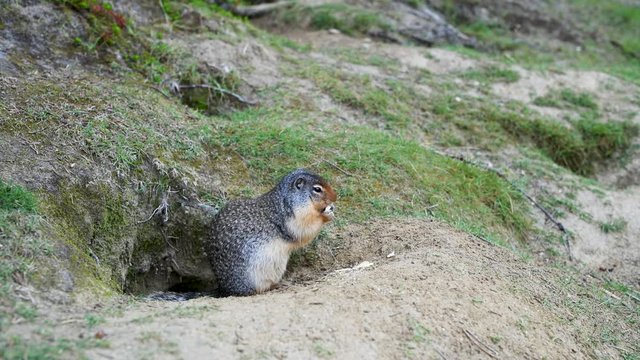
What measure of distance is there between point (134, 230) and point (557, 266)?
13.5 ft

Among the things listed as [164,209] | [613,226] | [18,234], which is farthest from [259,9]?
[18,234]

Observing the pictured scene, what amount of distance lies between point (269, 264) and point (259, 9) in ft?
26.9

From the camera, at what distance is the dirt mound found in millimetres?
4445

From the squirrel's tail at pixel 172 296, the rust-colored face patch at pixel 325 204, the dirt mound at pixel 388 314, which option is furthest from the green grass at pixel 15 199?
the rust-colored face patch at pixel 325 204

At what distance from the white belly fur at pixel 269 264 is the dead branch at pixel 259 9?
7.82 meters

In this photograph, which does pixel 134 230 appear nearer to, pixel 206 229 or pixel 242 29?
pixel 206 229

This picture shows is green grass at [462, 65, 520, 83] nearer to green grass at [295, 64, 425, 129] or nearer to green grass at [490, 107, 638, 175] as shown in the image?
green grass at [490, 107, 638, 175]

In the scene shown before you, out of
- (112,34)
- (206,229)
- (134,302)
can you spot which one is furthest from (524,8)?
(134,302)

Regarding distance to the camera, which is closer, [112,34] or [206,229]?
[206,229]

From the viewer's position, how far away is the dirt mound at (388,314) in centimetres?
445

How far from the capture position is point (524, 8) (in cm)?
1567

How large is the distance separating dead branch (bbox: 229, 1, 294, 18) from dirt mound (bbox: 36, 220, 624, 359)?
7.61 m

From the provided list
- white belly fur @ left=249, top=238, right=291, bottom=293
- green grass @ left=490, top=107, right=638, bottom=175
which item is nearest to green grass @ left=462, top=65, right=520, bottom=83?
green grass @ left=490, top=107, right=638, bottom=175

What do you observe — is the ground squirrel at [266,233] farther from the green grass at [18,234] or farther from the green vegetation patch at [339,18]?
the green vegetation patch at [339,18]
